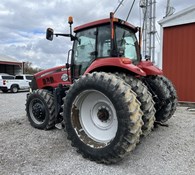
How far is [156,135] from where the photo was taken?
470cm

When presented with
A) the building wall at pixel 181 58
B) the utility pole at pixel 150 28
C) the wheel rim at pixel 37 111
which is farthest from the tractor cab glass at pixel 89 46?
the utility pole at pixel 150 28

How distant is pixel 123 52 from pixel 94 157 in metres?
2.03

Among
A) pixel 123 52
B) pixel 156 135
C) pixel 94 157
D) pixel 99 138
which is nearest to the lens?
pixel 94 157

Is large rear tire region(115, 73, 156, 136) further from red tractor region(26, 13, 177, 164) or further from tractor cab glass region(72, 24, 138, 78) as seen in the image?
tractor cab glass region(72, 24, 138, 78)

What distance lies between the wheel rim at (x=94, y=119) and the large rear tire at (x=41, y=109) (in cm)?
140

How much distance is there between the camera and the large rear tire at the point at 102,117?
10.5 feet

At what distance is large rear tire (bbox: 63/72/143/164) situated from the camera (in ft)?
10.5

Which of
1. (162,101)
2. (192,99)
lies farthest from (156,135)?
(192,99)

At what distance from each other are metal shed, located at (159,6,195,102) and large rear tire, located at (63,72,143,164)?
234 inches

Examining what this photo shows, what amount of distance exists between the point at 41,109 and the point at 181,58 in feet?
19.7

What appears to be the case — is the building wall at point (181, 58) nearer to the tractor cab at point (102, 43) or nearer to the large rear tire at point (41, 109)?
the tractor cab at point (102, 43)

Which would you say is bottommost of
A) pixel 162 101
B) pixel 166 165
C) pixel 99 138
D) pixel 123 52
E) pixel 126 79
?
pixel 166 165

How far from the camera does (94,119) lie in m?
3.95

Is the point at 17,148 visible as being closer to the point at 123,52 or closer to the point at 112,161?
the point at 112,161
